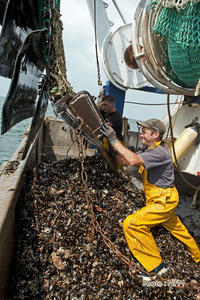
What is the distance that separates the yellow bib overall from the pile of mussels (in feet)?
0.37

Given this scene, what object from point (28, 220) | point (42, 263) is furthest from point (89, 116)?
point (42, 263)

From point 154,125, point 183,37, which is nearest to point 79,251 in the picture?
point 154,125

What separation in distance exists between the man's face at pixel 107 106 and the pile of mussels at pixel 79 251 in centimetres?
151

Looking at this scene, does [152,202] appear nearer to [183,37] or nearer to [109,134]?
[109,134]

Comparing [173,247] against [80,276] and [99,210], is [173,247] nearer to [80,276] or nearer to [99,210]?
[99,210]

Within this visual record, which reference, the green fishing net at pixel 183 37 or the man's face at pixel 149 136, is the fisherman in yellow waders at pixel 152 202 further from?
the green fishing net at pixel 183 37

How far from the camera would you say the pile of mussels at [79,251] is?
184cm

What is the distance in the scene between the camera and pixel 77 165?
10.4 ft

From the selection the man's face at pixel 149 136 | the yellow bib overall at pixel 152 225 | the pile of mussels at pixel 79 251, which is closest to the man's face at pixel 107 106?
the man's face at pixel 149 136

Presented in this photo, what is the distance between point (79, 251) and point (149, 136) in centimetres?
157

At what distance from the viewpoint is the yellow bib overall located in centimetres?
221

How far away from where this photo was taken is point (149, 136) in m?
2.58

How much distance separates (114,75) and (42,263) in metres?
3.55

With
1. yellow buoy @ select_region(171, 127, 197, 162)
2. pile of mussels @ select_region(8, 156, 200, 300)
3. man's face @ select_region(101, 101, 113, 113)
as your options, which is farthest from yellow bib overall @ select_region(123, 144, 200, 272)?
man's face @ select_region(101, 101, 113, 113)
